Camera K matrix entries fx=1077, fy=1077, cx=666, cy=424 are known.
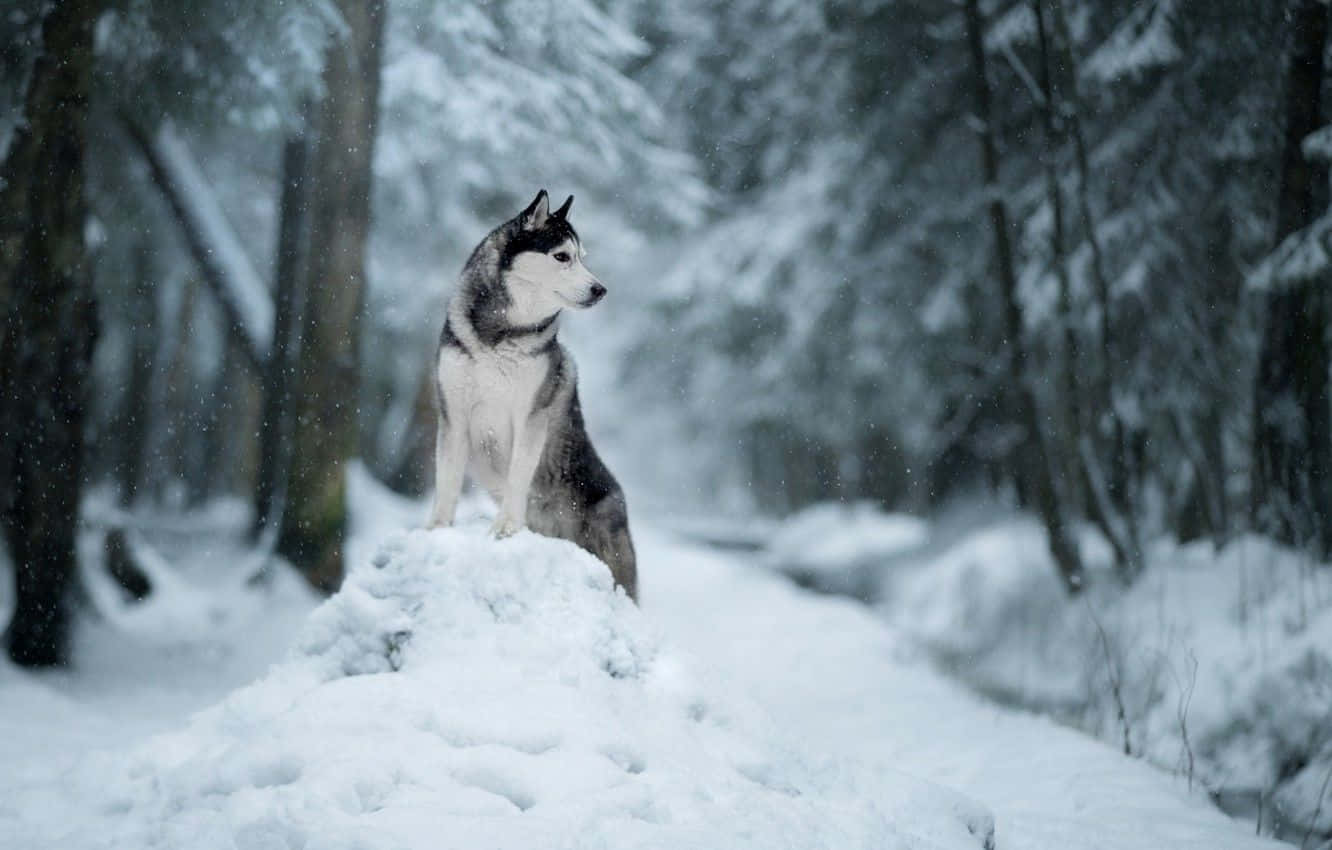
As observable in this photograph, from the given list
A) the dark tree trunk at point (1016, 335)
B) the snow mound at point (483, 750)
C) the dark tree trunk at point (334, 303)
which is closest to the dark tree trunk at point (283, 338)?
the dark tree trunk at point (334, 303)

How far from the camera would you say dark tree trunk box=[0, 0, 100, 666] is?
27.1 ft

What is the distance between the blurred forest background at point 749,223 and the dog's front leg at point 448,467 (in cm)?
504

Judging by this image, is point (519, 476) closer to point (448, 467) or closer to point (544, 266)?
point (448, 467)

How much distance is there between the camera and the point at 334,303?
32.8 ft

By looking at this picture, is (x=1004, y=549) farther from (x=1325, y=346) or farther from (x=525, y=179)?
(x=525, y=179)

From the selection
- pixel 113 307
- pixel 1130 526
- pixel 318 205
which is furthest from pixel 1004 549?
pixel 113 307

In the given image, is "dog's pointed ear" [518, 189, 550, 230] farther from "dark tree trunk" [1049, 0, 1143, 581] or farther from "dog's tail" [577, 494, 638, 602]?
"dark tree trunk" [1049, 0, 1143, 581]

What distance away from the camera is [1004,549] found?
13633 mm

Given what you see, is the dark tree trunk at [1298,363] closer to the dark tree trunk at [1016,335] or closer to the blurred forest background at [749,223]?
the blurred forest background at [749,223]

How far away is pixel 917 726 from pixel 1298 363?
5.20 metres

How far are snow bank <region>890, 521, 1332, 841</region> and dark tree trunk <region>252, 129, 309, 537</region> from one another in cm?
736

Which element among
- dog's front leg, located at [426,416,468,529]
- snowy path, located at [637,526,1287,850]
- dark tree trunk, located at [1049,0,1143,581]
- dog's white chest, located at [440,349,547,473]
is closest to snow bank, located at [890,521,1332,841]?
dark tree trunk, located at [1049,0,1143,581]

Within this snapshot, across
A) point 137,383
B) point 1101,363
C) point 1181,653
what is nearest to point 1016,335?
point 1101,363

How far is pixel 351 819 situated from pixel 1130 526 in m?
10.5
